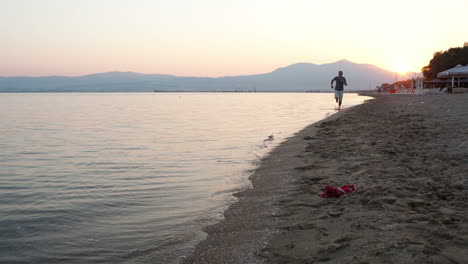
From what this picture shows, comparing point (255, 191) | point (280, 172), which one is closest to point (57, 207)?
point (255, 191)

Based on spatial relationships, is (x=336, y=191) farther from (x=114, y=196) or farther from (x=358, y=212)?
(x=114, y=196)

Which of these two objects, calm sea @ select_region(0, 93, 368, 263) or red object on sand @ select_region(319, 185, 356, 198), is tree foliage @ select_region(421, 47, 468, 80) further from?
red object on sand @ select_region(319, 185, 356, 198)

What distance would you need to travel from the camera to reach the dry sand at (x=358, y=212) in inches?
119

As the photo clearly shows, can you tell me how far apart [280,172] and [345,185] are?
186 cm

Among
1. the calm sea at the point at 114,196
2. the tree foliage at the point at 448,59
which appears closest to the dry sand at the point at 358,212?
the calm sea at the point at 114,196

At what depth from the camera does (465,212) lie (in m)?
3.64

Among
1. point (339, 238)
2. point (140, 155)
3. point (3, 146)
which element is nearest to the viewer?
point (339, 238)

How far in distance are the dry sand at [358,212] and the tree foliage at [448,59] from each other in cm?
5598

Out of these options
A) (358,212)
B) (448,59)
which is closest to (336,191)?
(358,212)

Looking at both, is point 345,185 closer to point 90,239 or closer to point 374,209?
point 374,209

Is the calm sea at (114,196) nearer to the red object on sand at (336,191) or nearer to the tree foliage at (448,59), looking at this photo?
the red object on sand at (336,191)

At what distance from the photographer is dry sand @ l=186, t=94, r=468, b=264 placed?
3.03 meters

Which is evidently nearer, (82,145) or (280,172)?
(280,172)

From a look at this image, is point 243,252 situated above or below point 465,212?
below
